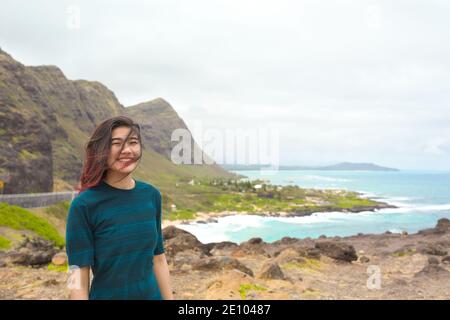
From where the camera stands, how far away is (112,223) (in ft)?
9.94

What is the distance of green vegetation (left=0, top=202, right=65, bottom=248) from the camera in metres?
35.3

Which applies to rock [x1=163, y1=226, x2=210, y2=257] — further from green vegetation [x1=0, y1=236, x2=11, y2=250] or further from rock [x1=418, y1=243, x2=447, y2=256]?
rock [x1=418, y1=243, x2=447, y2=256]

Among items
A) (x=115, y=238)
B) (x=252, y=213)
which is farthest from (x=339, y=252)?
(x=252, y=213)

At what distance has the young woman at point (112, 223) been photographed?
9.62ft

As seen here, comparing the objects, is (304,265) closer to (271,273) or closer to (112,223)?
(271,273)

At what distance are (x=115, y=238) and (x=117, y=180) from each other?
0.49 m

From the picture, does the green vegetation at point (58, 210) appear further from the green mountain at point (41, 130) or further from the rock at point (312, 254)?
the rock at point (312, 254)

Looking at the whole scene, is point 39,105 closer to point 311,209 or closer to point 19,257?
point 311,209

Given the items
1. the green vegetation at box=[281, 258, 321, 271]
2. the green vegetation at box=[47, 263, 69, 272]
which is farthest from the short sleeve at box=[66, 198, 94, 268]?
the green vegetation at box=[281, 258, 321, 271]

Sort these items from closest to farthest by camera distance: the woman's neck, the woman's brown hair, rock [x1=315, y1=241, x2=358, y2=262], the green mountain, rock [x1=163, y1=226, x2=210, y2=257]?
the woman's brown hair, the woman's neck, rock [x1=163, y1=226, x2=210, y2=257], rock [x1=315, y1=241, x2=358, y2=262], the green mountain

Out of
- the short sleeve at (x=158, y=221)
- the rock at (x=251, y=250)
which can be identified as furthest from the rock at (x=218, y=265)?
the short sleeve at (x=158, y=221)

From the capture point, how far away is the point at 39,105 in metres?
110

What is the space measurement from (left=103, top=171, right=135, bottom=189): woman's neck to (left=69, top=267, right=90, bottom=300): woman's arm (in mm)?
720
